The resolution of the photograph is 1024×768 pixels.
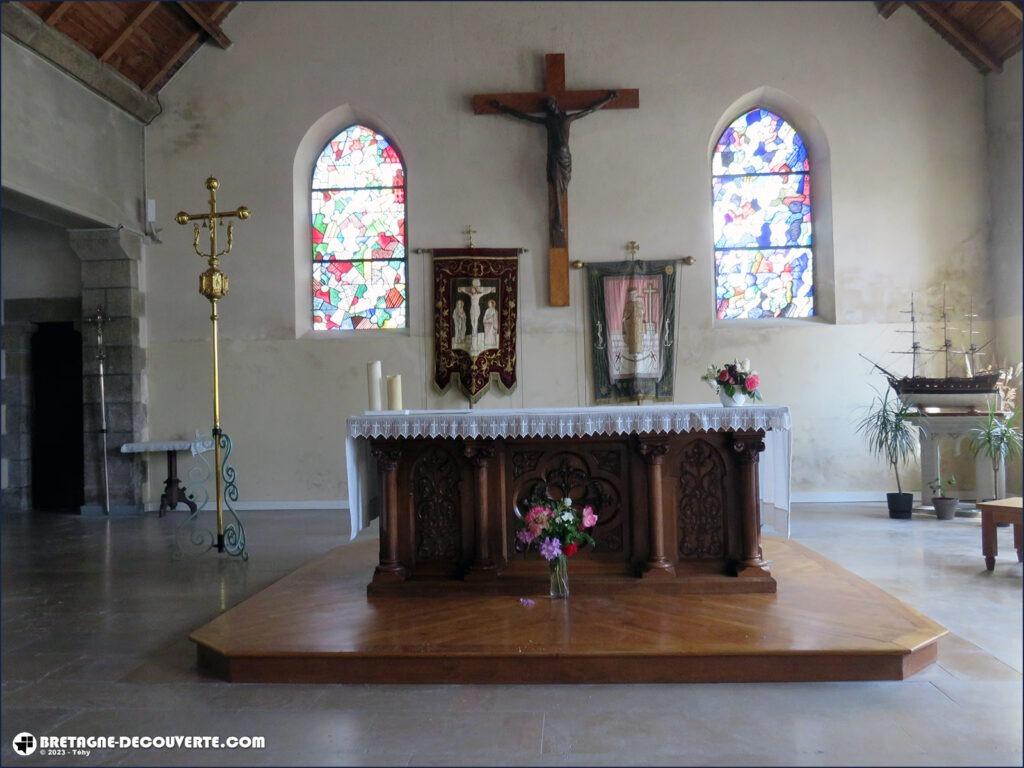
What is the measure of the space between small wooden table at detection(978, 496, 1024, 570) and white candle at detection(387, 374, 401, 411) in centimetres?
365

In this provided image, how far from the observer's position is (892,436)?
24.5 ft

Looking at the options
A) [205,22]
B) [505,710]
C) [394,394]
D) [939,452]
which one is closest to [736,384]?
[394,394]

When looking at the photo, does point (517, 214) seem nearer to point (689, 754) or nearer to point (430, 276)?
point (430, 276)

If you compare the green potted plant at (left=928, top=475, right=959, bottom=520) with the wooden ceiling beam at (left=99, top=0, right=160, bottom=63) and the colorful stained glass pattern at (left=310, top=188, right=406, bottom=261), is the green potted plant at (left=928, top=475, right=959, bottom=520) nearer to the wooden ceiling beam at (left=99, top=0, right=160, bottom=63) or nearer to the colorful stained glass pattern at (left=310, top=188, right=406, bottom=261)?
the colorful stained glass pattern at (left=310, top=188, right=406, bottom=261)

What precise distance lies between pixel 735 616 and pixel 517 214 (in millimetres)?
5733

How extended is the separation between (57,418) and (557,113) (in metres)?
6.94

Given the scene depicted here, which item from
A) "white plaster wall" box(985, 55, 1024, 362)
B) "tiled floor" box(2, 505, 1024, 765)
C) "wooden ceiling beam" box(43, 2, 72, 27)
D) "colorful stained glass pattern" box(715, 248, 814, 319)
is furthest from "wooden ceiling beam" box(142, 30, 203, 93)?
"white plaster wall" box(985, 55, 1024, 362)

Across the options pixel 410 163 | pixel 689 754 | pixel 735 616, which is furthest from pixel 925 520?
pixel 410 163

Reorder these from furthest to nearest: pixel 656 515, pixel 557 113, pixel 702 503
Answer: pixel 557 113 < pixel 702 503 < pixel 656 515

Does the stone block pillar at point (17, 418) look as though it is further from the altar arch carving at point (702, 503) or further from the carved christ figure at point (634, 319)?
the altar arch carving at point (702, 503)

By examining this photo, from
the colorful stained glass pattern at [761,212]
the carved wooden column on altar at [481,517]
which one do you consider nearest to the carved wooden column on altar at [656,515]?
the carved wooden column on altar at [481,517]

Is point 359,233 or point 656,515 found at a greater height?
point 359,233

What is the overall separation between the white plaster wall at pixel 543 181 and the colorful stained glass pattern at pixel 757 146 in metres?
0.38

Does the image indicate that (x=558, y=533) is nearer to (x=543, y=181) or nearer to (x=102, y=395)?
(x=543, y=181)
